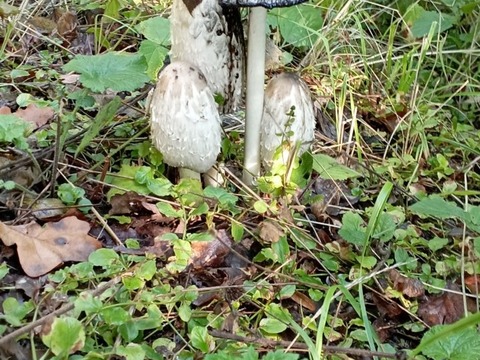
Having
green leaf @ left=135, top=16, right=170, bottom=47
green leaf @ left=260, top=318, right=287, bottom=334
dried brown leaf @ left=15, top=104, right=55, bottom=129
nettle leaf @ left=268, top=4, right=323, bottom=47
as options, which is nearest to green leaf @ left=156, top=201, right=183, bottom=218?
green leaf @ left=260, top=318, right=287, bottom=334

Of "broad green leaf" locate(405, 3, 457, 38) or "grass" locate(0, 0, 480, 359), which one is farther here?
"broad green leaf" locate(405, 3, 457, 38)

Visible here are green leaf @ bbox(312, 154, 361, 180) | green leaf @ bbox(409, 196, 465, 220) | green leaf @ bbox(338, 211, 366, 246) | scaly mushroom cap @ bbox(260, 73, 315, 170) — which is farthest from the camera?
green leaf @ bbox(312, 154, 361, 180)

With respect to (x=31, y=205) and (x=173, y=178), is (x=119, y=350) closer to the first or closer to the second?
(x=31, y=205)

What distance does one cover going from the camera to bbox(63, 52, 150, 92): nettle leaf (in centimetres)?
170

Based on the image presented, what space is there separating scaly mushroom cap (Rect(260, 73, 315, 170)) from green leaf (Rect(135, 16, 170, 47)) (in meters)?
0.63

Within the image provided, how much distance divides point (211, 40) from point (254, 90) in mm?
199

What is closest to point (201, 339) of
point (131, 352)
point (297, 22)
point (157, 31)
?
point (131, 352)

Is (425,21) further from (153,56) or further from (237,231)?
(237,231)

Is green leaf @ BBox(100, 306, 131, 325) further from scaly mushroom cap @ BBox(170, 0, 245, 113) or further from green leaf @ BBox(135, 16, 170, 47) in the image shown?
green leaf @ BBox(135, 16, 170, 47)

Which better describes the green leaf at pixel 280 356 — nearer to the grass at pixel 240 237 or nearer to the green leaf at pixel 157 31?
the grass at pixel 240 237

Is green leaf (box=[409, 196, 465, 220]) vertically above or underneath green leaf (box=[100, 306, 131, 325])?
above

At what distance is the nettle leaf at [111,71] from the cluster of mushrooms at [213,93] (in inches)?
3.4

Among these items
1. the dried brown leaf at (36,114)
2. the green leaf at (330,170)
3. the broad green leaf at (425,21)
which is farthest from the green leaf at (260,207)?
the broad green leaf at (425,21)

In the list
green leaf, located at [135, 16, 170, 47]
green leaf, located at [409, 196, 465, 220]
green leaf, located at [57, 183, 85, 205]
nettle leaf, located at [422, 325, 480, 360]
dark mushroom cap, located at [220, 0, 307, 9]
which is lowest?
nettle leaf, located at [422, 325, 480, 360]
